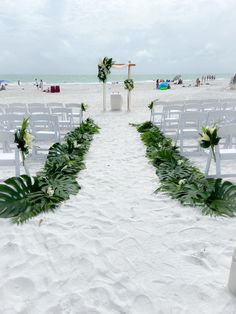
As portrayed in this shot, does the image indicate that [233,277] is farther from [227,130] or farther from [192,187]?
[227,130]

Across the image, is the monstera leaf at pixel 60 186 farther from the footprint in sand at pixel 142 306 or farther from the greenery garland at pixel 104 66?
the greenery garland at pixel 104 66

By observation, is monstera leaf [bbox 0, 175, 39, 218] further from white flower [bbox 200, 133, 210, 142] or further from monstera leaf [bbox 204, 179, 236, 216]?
white flower [bbox 200, 133, 210, 142]

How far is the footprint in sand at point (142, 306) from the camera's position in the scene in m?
1.84

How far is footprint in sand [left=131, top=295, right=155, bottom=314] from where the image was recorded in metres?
1.84

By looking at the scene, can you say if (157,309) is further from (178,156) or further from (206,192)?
(178,156)

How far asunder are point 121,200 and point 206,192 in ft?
4.02

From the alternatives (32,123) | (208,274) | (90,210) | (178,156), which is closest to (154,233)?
(208,274)

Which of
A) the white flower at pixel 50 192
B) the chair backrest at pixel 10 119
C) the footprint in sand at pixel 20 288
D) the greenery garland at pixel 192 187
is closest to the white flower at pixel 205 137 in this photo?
the greenery garland at pixel 192 187

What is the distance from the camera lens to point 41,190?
3578mm

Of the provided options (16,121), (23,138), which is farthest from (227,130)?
(16,121)

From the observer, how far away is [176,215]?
10.2 feet

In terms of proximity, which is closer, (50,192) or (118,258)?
(118,258)

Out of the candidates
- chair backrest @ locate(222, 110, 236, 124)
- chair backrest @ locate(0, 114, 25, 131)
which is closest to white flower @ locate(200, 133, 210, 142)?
chair backrest @ locate(222, 110, 236, 124)

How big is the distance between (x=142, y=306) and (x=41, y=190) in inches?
88.6
